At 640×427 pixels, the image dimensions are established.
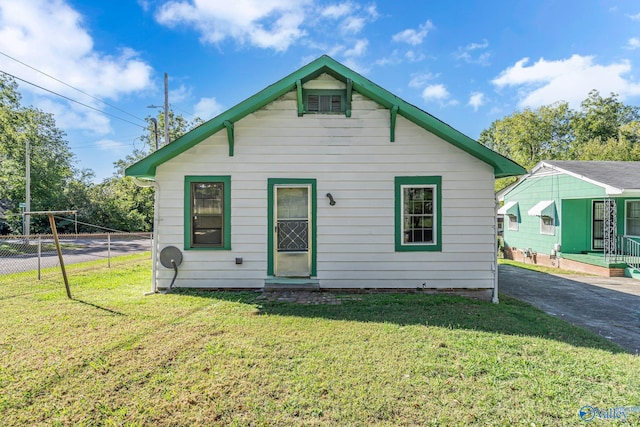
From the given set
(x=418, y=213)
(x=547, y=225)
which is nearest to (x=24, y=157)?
(x=418, y=213)

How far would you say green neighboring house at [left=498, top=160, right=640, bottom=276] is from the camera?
34.6 feet

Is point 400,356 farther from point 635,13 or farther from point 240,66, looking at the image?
point 635,13

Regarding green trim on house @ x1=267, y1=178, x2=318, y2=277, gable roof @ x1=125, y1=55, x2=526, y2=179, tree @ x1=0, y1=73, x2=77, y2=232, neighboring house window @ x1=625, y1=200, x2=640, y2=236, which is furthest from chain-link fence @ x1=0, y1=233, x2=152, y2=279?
neighboring house window @ x1=625, y1=200, x2=640, y2=236

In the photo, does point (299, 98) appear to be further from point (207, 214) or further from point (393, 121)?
point (207, 214)

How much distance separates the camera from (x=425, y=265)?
6.58 meters

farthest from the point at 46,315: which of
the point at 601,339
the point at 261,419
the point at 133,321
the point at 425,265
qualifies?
the point at 601,339

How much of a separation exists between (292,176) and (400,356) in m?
4.12

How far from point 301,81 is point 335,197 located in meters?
2.46

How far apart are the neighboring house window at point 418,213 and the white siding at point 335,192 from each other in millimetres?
126

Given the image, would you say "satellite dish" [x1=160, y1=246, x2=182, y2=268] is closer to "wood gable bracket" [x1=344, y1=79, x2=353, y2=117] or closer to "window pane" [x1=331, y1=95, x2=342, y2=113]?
"window pane" [x1=331, y1=95, x2=342, y2=113]

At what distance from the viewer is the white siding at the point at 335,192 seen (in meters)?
6.57

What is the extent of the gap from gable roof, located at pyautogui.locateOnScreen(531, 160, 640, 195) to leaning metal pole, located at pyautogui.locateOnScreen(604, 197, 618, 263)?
0.73 metres

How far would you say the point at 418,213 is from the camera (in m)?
6.68

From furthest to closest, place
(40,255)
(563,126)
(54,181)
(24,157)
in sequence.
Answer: (563,126), (54,181), (24,157), (40,255)
